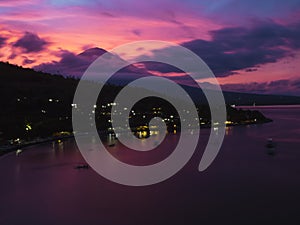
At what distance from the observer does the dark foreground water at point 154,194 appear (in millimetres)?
10305

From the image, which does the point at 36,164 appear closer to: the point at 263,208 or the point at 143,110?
the point at 263,208

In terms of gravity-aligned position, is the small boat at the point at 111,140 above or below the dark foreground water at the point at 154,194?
above

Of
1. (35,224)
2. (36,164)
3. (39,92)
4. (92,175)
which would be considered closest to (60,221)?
(35,224)

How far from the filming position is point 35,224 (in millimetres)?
9688

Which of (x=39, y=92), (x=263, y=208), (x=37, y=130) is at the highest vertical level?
(x=39, y=92)

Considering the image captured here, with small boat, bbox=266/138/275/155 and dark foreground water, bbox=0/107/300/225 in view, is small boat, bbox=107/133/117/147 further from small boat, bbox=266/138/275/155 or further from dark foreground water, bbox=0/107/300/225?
small boat, bbox=266/138/275/155

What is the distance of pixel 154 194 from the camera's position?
1294 centimetres

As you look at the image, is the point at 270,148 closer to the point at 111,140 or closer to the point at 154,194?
the point at 111,140

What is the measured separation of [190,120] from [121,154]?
21079 millimetres

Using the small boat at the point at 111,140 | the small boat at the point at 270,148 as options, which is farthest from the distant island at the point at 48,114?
the small boat at the point at 270,148

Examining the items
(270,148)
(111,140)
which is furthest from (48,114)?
(270,148)

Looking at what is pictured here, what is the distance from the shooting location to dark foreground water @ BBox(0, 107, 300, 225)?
10.3 metres

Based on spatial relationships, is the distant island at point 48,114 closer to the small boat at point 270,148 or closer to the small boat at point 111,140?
the small boat at point 111,140

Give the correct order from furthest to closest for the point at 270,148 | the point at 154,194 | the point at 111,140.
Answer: the point at 111,140 → the point at 270,148 → the point at 154,194
